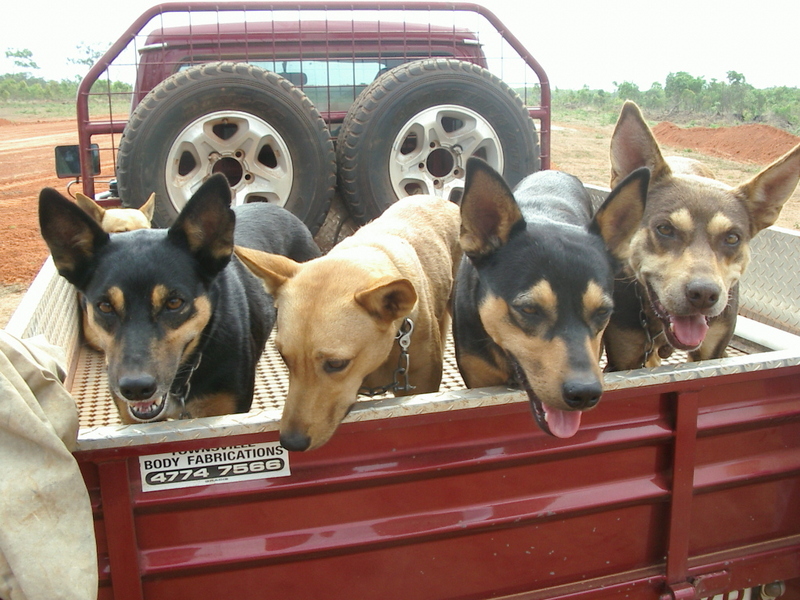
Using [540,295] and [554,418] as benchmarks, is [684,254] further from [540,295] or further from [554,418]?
[554,418]

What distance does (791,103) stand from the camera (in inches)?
1506

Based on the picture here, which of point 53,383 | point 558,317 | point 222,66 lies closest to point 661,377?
point 558,317

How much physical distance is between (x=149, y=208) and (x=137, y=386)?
7.46ft

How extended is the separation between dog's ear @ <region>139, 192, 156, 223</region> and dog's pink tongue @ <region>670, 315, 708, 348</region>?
3109mm

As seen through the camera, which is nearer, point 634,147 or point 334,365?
point 334,365

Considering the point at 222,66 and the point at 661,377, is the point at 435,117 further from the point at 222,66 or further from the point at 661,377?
the point at 661,377

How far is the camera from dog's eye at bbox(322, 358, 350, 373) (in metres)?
2.68

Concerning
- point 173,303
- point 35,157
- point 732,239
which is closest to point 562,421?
point 732,239

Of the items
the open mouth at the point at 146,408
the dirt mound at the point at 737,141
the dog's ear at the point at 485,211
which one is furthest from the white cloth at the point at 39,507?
the dirt mound at the point at 737,141

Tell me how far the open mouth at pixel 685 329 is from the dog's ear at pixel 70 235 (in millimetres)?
2367

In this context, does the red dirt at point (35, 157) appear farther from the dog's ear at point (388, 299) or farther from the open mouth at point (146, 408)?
the dog's ear at point (388, 299)

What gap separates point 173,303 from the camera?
2770 mm

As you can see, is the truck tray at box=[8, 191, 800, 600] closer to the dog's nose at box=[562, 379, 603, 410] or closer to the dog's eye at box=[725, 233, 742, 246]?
the dog's nose at box=[562, 379, 603, 410]

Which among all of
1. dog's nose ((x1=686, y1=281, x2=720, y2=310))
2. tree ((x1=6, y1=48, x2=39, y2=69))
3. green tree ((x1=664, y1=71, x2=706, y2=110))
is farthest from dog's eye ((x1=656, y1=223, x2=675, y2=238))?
tree ((x1=6, y1=48, x2=39, y2=69))
